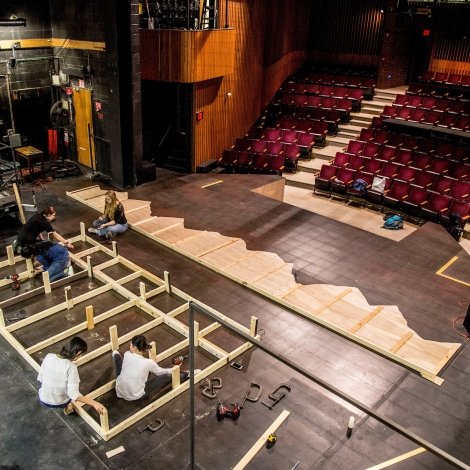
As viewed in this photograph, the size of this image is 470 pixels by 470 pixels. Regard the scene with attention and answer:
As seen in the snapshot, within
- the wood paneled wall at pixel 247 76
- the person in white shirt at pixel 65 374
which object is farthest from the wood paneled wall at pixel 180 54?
the person in white shirt at pixel 65 374

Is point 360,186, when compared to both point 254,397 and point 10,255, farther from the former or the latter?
point 10,255

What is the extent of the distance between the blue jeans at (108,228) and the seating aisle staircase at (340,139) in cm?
496

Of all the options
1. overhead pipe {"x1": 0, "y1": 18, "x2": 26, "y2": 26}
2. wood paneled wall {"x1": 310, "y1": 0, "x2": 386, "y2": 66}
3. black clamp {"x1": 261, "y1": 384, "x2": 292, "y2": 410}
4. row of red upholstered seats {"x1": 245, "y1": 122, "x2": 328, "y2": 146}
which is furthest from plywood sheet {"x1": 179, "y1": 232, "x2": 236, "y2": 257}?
wood paneled wall {"x1": 310, "y1": 0, "x2": 386, "y2": 66}

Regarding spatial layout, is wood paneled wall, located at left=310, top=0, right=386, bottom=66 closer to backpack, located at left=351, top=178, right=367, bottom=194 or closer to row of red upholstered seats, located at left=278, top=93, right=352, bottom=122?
row of red upholstered seats, located at left=278, top=93, right=352, bottom=122

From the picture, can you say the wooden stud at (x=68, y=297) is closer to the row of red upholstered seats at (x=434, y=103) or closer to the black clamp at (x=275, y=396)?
the black clamp at (x=275, y=396)

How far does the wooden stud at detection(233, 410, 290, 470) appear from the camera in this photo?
4344 millimetres

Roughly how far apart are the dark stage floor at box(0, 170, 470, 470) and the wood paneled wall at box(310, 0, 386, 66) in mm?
9271

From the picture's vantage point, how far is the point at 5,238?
8148mm

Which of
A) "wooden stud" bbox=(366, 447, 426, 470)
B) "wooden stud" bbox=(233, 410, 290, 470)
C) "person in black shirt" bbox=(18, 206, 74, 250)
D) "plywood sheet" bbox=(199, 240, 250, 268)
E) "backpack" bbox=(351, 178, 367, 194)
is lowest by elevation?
"wooden stud" bbox=(366, 447, 426, 470)

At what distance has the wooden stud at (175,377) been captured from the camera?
16.5 feet

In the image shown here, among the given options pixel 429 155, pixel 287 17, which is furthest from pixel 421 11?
pixel 429 155

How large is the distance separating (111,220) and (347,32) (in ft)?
37.6

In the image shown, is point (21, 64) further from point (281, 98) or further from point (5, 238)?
point (281, 98)

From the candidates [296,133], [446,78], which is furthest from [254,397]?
[446,78]
